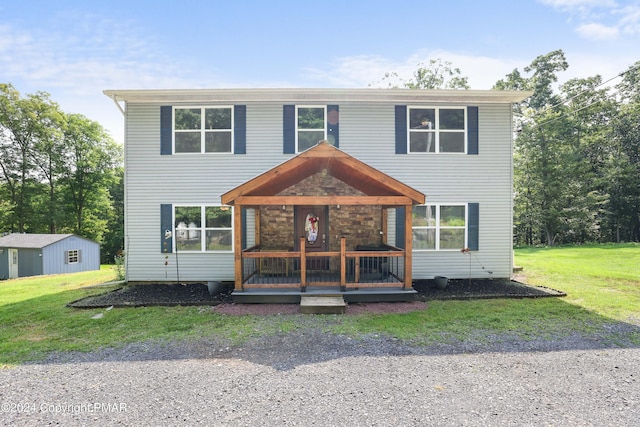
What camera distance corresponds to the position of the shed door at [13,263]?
19766mm

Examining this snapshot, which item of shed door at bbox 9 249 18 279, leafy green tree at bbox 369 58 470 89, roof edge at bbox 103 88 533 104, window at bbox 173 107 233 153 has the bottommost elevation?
shed door at bbox 9 249 18 279

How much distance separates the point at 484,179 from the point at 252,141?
7336 mm

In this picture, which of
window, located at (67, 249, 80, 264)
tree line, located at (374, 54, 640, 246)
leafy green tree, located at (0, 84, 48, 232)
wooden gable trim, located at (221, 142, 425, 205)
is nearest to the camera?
wooden gable trim, located at (221, 142, 425, 205)

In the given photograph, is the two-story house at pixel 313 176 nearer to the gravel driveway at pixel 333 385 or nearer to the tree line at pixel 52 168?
the gravel driveway at pixel 333 385

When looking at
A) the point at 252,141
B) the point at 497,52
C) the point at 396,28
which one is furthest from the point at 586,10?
the point at 252,141

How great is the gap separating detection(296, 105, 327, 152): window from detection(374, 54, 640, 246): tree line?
68.5 feet

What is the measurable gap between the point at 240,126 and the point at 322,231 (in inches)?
160

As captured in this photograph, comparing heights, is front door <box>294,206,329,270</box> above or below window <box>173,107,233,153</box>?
below

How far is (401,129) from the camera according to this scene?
9.54 metres

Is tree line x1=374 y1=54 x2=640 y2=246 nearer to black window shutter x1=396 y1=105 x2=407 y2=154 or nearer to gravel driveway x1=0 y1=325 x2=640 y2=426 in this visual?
black window shutter x1=396 y1=105 x2=407 y2=154

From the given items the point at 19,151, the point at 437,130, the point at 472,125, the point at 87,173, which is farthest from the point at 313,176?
the point at 19,151

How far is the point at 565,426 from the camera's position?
300 centimetres

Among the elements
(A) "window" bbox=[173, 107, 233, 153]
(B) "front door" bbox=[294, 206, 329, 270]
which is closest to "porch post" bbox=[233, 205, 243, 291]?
(B) "front door" bbox=[294, 206, 329, 270]

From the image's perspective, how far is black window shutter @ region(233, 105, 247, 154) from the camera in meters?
9.36
